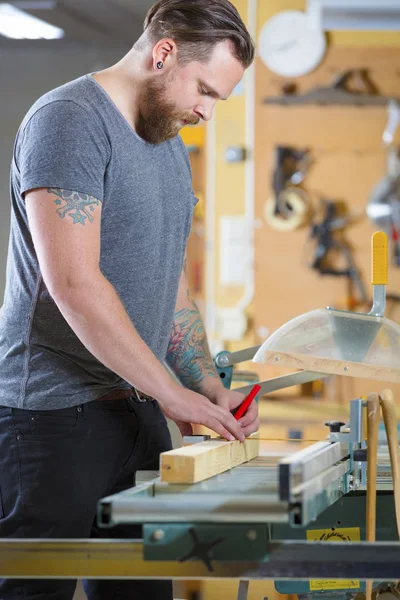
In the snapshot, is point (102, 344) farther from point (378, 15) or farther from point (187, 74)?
point (378, 15)

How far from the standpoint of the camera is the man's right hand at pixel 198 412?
4.58 ft

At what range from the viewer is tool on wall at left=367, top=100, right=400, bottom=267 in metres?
4.11

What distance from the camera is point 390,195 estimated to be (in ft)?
13.6

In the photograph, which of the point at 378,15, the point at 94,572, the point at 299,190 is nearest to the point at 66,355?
the point at 94,572

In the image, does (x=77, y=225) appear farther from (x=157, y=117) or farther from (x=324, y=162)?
(x=324, y=162)

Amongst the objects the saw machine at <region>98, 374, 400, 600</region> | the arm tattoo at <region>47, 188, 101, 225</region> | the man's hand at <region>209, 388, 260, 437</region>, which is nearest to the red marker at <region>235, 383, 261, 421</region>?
the man's hand at <region>209, 388, 260, 437</region>

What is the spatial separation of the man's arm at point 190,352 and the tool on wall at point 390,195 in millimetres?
2380

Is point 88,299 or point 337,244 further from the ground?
point 337,244

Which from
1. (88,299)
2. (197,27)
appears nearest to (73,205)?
(88,299)

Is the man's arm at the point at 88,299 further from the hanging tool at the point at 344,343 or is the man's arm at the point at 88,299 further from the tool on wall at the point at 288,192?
the tool on wall at the point at 288,192

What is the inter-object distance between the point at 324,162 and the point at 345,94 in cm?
32

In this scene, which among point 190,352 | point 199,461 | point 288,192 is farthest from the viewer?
point 288,192

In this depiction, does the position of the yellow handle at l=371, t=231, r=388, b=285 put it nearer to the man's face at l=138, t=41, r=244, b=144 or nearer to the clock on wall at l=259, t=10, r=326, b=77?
the man's face at l=138, t=41, r=244, b=144

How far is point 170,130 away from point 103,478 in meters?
0.62
